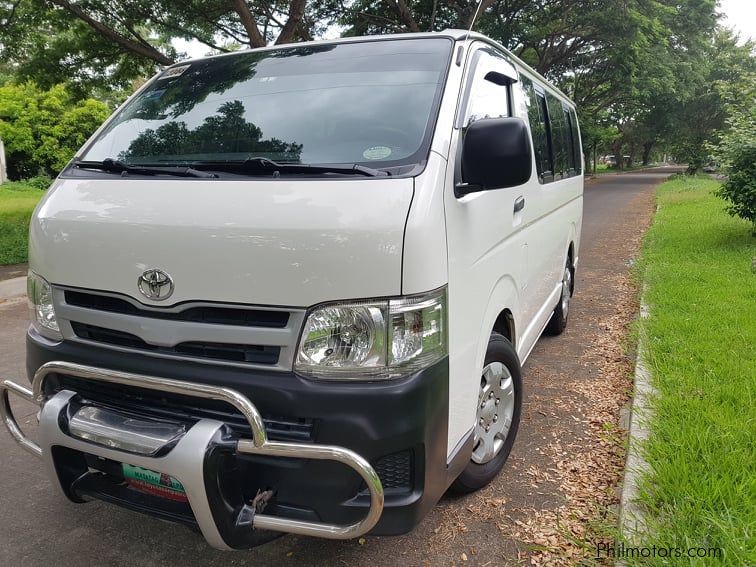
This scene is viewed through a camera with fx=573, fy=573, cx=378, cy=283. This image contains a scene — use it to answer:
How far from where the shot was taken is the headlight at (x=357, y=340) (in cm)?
187

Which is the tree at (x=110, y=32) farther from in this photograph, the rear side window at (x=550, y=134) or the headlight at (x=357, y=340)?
the headlight at (x=357, y=340)

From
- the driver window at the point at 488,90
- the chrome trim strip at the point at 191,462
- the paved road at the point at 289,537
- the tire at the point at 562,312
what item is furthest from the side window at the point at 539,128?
the chrome trim strip at the point at 191,462

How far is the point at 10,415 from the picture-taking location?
95.7 inches

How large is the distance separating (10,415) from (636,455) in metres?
2.96

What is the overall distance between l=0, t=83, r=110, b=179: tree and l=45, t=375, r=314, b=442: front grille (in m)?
27.3

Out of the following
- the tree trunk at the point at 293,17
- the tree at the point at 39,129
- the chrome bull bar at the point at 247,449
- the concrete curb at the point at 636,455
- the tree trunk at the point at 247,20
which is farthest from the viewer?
the tree at the point at 39,129

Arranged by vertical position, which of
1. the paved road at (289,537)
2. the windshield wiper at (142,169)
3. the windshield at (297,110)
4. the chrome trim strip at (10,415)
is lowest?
the paved road at (289,537)

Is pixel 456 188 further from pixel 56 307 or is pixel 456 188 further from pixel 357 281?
pixel 56 307

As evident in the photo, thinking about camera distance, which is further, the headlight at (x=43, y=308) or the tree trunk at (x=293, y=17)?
the tree trunk at (x=293, y=17)

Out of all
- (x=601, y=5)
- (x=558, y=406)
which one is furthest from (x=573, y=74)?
(x=558, y=406)

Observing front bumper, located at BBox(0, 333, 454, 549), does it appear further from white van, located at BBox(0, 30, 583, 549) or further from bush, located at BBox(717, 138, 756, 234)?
bush, located at BBox(717, 138, 756, 234)

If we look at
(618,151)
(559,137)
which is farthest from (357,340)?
(618,151)

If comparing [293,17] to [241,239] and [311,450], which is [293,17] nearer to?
[241,239]

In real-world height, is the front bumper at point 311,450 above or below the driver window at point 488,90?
below
